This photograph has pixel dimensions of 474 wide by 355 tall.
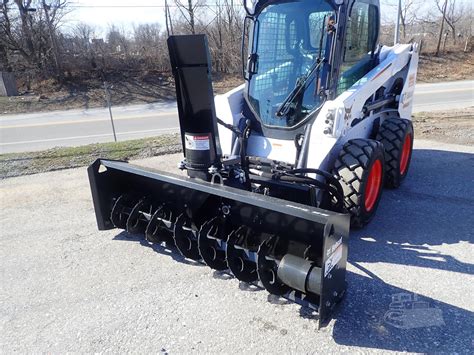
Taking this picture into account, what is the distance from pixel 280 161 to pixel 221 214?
0.95 metres

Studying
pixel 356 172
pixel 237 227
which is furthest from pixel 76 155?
pixel 356 172

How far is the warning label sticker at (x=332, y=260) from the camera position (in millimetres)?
2379

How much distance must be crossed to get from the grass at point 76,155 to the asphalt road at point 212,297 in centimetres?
246

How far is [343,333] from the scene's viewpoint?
8.56 ft

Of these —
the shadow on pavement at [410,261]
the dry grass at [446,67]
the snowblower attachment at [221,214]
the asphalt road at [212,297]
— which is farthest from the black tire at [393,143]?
the dry grass at [446,67]

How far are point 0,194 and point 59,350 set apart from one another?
3.90 metres

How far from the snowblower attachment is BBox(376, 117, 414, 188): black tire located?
5.09 ft

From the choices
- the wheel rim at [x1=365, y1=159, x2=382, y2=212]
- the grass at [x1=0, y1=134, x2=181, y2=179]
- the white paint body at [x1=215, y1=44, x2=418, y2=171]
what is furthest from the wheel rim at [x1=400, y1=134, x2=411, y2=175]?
the grass at [x1=0, y1=134, x2=181, y2=179]

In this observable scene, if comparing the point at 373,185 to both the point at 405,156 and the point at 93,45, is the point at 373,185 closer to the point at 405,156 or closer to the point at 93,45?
the point at 405,156

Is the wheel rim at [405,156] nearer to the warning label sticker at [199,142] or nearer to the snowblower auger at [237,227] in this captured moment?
the snowblower auger at [237,227]

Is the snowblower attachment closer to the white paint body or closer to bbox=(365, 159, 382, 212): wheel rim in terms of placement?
the white paint body

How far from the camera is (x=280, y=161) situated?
155 inches

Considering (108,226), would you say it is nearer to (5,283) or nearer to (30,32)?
(5,283)

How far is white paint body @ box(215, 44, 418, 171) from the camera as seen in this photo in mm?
3611
